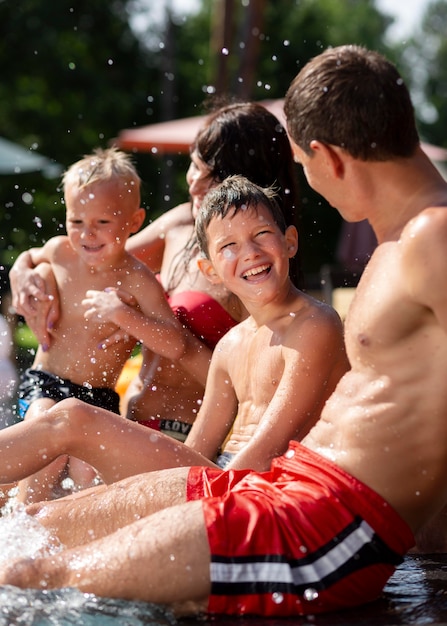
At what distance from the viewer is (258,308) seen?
3.95 metres

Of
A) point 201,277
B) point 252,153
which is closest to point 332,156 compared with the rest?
point 252,153

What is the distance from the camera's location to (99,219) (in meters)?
4.87

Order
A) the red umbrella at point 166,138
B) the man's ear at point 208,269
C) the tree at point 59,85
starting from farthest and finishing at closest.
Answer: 1. the tree at point 59,85
2. the red umbrella at point 166,138
3. the man's ear at point 208,269

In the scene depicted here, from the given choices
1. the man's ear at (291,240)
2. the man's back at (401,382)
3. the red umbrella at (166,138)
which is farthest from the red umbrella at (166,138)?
the man's back at (401,382)

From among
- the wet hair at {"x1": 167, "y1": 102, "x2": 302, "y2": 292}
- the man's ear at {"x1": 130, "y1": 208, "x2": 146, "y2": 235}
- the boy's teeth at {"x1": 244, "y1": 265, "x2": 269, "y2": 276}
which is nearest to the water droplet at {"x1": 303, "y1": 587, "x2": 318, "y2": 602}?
the boy's teeth at {"x1": 244, "y1": 265, "x2": 269, "y2": 276}

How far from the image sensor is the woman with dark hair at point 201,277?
4.62m

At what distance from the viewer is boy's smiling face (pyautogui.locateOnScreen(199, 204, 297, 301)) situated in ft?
12.6

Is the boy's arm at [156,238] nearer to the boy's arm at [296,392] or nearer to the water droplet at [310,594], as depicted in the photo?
the boy's arm at [296,392]

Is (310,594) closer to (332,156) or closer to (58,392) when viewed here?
(332,156)

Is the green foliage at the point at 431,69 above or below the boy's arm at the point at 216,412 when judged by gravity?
above

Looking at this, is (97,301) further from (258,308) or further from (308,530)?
(308,530)

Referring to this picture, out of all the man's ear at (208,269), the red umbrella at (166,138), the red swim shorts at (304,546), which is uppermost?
the red umbrella at (166,138)

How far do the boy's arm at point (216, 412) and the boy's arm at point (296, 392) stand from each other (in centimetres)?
36

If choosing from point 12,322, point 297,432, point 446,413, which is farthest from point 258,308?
point 12,322
